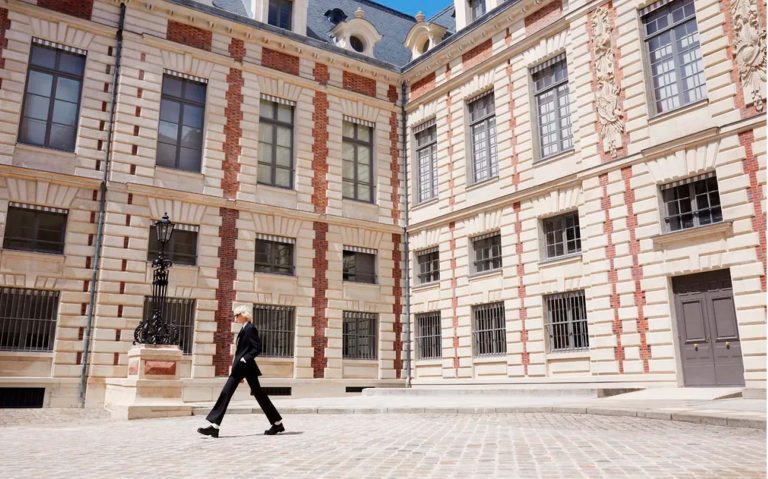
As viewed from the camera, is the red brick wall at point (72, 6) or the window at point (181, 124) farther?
the window at point (181, 124)

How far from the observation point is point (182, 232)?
65.2ft

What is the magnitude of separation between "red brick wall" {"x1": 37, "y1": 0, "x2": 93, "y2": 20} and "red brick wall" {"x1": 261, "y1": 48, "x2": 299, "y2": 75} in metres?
5.85

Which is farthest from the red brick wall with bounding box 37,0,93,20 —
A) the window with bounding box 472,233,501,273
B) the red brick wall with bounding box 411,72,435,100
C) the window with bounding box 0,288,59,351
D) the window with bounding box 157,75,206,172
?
the window with bounding box 472,233,501,273

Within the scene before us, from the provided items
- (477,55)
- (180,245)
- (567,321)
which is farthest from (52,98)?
(567,321)

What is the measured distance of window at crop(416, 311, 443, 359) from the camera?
2252 cm

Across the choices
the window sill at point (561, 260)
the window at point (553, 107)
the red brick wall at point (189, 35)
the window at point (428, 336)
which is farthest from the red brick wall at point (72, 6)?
the window sill at point (561, 260)

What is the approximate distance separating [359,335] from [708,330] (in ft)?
39.1

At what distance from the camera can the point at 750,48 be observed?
14773 mm

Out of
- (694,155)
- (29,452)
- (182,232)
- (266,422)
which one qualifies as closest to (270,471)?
(29,452)

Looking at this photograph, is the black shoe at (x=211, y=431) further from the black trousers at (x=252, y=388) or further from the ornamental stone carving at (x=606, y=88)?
the ornamental stone carving at (x=606, y=88)

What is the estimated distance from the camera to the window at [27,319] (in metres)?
16.8

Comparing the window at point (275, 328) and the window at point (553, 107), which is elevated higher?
the window at point (553, 107)

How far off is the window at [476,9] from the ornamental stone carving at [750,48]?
33.5ft

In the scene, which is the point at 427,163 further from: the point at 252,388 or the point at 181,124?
the point at 252,388
